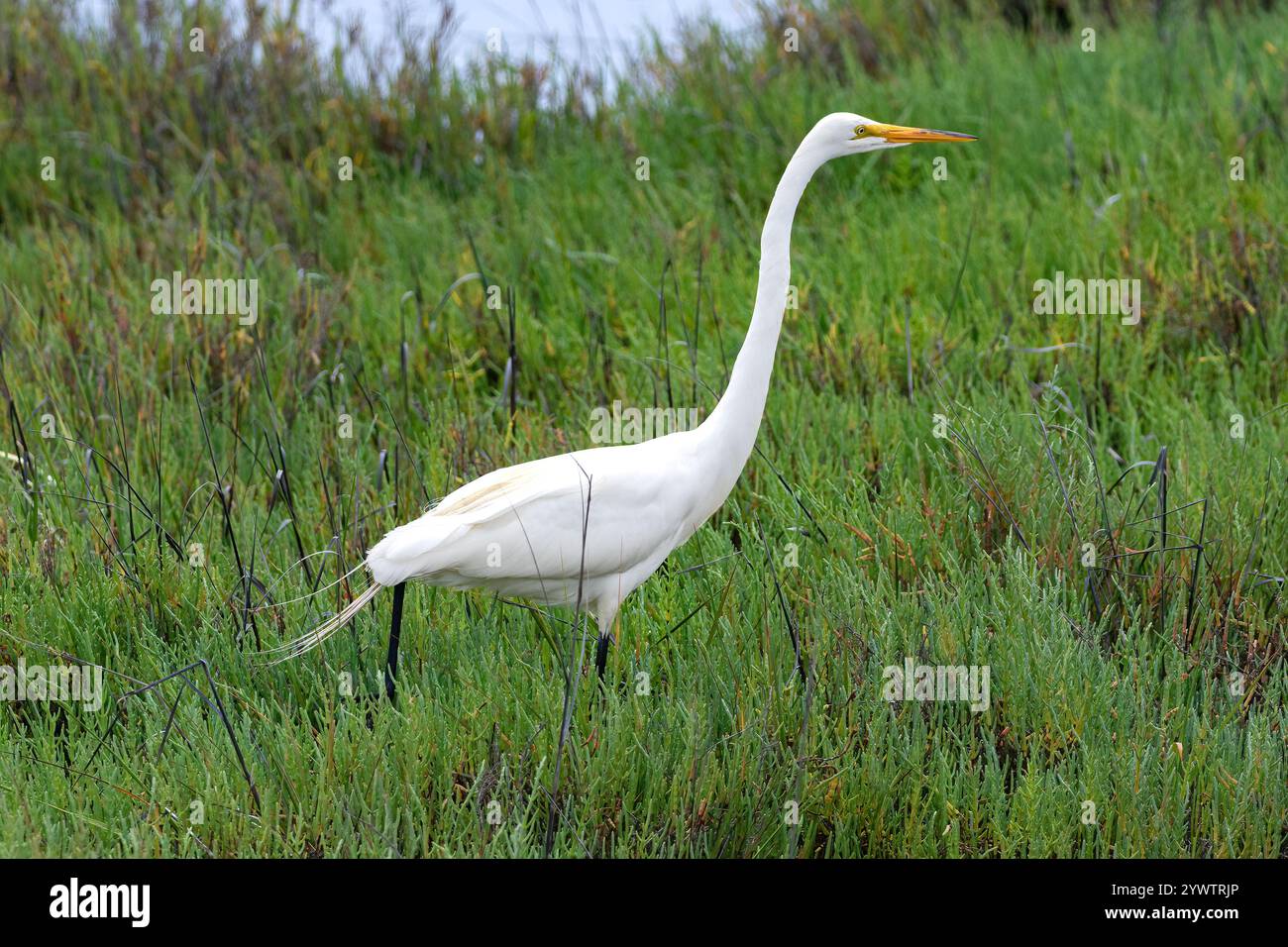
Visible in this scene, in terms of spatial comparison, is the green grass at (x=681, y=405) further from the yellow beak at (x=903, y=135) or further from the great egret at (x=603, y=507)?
the yellow beak at (x=903, y=135)

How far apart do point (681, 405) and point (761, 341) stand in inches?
64.8

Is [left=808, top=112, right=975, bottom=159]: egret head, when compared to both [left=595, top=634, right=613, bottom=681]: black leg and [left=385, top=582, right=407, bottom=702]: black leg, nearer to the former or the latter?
[left=595, top=634, right=613, bottom=681]: black leg

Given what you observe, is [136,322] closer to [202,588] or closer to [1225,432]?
[202,588]

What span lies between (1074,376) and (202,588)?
3105mm

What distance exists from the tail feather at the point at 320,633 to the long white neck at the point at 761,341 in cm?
96

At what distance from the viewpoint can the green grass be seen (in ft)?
10.5

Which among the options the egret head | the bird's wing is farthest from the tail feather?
the egret head

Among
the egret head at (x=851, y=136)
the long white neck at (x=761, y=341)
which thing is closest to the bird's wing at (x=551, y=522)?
the long white neck at (x=761, y=341)

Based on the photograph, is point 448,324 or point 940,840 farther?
point 448,324

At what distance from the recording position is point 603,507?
3.55 metres

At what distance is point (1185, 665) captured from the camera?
370 cm

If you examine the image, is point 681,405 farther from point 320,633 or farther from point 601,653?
point 320,633

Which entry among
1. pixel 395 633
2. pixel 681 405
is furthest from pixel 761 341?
pixel 681 405

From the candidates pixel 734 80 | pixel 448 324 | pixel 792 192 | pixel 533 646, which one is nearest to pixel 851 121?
pixel 792 192
